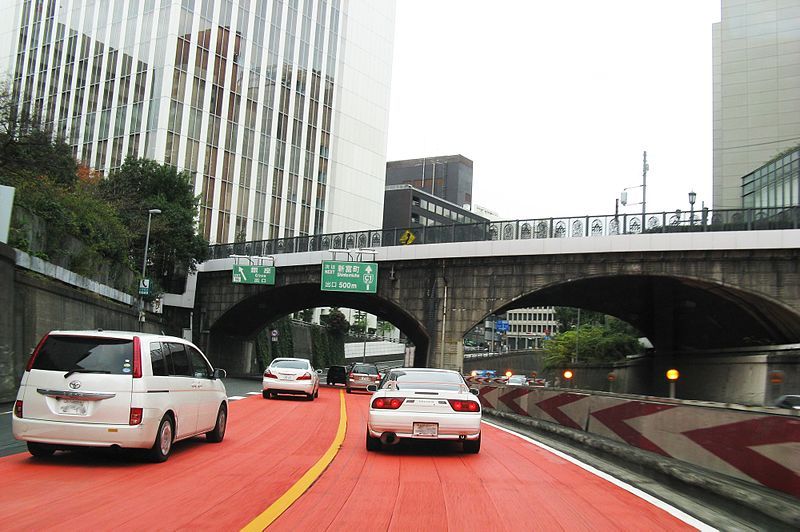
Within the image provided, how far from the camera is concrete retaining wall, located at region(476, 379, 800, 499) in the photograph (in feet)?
21.3

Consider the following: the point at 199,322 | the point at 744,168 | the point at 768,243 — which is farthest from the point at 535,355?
the point at 768,243

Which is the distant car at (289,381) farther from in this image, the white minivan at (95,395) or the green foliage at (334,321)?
the green foliage at (334,321)

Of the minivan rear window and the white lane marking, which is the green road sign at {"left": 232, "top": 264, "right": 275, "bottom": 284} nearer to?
the white lane marking

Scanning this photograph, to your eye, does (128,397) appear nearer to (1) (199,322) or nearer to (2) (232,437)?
(2) (232,437)

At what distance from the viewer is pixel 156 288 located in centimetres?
4547

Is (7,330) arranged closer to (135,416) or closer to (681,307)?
(135,416)

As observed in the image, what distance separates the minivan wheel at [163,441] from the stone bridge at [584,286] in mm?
24245

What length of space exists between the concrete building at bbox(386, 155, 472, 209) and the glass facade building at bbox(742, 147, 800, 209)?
3640 inches

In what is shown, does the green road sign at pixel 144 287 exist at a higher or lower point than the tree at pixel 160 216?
lower

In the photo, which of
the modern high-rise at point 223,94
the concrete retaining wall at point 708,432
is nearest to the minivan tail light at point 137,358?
the concrete retaining wall at point 708,432

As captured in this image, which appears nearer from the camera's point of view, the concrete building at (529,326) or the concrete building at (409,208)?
the concrete building at (409,208)

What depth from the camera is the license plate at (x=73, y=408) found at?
8555 millimetres

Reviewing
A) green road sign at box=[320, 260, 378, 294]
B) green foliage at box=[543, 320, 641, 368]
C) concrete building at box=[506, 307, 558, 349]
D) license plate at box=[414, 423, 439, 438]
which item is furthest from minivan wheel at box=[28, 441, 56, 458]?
concrete building at box=[506, 307, 558, 349]

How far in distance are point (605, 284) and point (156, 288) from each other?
2816 centimetres
